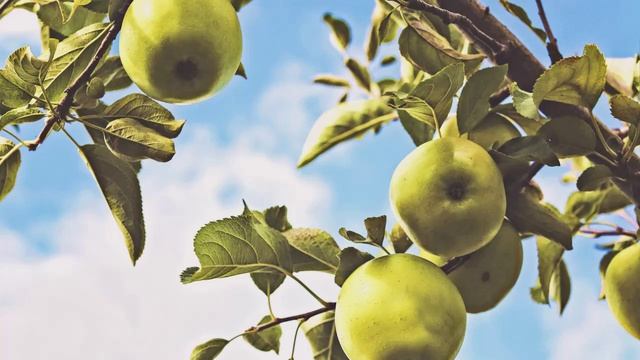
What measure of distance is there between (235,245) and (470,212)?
455mm

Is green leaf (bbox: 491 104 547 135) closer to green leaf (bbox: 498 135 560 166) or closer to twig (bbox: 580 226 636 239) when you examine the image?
green leaf (bbox: 498 135 560 166)

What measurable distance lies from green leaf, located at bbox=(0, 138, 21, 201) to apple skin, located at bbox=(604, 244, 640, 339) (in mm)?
1350

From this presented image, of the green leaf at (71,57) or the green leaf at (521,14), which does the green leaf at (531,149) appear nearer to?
the green leaf at (521,14)

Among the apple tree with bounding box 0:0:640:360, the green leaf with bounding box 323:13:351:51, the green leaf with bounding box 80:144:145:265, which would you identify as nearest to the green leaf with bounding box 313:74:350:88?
the green leaf with bounding box 323:13:351:51

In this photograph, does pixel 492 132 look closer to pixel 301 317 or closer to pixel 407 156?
pixel 407 156

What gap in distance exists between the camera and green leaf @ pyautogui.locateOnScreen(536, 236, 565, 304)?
1.91 metres

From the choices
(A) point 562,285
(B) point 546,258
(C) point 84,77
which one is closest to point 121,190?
(C) point 84,77

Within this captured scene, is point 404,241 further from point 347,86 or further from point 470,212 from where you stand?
point 347,86

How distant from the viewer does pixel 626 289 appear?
1.77 meters

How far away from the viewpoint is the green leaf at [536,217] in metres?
1.59

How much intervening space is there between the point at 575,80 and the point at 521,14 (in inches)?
14.5

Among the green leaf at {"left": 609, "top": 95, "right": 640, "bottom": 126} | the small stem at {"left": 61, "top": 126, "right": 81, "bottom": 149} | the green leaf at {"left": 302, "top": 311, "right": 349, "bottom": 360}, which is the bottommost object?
the green leaf at {"left": 302, "top": 311, "right": 349, "bottom": 360}

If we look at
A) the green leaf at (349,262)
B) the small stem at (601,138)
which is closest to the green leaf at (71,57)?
the green leaf at (349,262)

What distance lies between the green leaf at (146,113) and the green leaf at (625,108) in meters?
0.85
